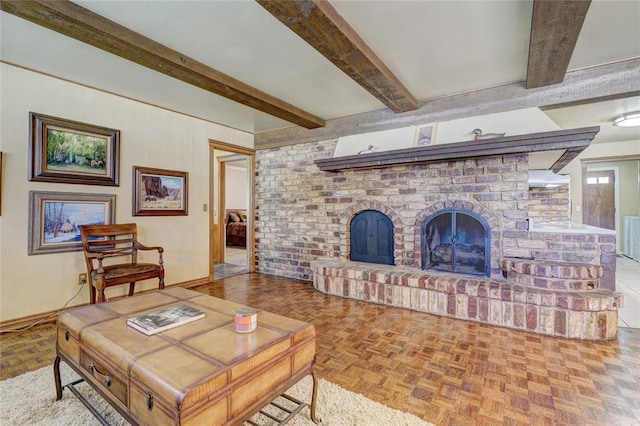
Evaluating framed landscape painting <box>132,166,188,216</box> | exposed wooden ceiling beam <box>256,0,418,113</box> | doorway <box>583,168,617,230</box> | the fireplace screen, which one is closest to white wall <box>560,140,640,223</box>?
doorway <box>583,168,617,230</box>

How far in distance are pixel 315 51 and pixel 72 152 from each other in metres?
2.71

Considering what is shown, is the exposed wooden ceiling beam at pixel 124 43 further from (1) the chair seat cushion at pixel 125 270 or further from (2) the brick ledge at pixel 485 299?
(2) the brick ledge at pixel 485 299

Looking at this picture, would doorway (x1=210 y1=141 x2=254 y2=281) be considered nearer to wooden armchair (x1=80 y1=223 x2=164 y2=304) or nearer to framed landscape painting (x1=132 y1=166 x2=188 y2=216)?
framed landscape painting (x1=132 y1=166 x2=188 y2=216)

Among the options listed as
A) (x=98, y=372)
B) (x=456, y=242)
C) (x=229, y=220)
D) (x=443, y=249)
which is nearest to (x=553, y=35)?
(x=456, y=242)

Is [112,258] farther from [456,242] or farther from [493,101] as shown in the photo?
[493,101]

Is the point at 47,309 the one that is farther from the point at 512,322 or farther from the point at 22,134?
the point at 512,322

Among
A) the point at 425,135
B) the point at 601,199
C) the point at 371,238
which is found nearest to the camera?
the point at 425,135

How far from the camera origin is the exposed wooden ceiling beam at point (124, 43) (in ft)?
6.28

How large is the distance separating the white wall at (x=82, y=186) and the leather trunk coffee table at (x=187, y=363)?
1710 mm

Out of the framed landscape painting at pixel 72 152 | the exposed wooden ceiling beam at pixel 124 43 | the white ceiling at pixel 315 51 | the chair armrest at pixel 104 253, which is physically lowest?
the chair armrest at pixel 104 253

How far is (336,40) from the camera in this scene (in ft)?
7.02

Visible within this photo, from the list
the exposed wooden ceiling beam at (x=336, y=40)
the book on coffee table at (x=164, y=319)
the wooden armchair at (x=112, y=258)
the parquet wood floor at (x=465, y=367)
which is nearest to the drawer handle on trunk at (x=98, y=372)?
the book on coffee table at (x=164, y=319)

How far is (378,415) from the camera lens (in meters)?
1.56

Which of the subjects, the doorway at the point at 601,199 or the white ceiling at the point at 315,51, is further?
the doorway at the point at 601,199
